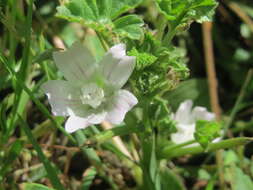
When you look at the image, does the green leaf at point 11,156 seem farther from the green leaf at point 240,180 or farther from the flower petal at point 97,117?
the green leaf at point 240,180

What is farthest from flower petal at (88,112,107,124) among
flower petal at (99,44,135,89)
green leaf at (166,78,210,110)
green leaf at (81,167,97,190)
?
green leaf at (166,78,210,110)

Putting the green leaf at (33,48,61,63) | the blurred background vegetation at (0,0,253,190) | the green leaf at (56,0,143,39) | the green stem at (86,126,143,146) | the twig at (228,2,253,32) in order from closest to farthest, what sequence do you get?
1. the green leaf at (56,0,143,39)
2. the green leaf at (33,48,61,63)
3. the green stem at (86,126,143,146)
4. the blurred background vegetation at (0,0,253,190)
5. the twig at (228,2,253,32)

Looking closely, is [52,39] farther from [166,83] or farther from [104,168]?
[166,83]

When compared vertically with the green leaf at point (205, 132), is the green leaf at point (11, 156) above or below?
above

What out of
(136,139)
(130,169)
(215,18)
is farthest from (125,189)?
(215,18)

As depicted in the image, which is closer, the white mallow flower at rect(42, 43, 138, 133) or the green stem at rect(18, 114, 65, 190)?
the white mallow flower at rect(42, 43, 138, 133)

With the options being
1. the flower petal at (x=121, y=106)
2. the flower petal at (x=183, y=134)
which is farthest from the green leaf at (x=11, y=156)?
the flower petal at (x=183, y=134)

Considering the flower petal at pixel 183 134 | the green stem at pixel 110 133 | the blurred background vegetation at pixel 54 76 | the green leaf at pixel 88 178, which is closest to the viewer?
the green stem at pixel 110 133

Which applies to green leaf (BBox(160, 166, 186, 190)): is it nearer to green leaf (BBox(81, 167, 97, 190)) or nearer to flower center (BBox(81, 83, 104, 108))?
green leaf (BBox(81, 167, 97, 190))

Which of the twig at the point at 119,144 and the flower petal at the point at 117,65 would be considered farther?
the twig at the point at 119,144
